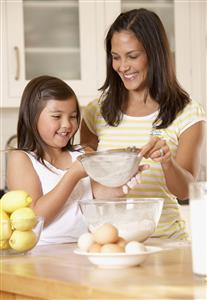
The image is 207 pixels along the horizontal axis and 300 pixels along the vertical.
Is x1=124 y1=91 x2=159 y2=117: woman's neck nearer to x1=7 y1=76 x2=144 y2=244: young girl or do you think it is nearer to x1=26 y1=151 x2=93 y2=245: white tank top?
x1=7 y1=76 x2=144 y2=244: young girl

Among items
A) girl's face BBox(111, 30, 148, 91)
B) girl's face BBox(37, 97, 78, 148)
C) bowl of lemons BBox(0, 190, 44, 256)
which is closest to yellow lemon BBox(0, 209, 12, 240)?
bowl of lemons BBox(0, 190, 44, 256)

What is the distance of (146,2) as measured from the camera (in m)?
4.04

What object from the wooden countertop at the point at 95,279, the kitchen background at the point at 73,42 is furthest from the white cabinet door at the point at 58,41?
the wooden countertop at the point at 95,279

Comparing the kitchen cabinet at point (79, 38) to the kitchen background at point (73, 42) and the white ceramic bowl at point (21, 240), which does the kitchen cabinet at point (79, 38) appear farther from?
the white ceramic bowl at point (21, 240)

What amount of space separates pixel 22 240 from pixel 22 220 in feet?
0.16

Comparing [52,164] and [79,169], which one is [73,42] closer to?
[52,164]

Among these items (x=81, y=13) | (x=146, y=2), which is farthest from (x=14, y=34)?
(x=146, y=2)

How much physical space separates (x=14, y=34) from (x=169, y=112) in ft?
5.75

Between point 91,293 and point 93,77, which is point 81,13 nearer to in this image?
point 93,77

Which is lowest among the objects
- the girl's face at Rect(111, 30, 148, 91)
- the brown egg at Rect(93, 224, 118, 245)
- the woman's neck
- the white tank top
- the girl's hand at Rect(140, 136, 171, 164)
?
the white tank top

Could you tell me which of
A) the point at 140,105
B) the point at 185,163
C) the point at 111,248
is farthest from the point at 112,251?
the point at 140,105

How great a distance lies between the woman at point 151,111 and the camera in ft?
7.49

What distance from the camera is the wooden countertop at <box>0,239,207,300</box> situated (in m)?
1.21

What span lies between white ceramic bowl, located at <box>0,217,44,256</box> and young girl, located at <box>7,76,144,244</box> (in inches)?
10.6
